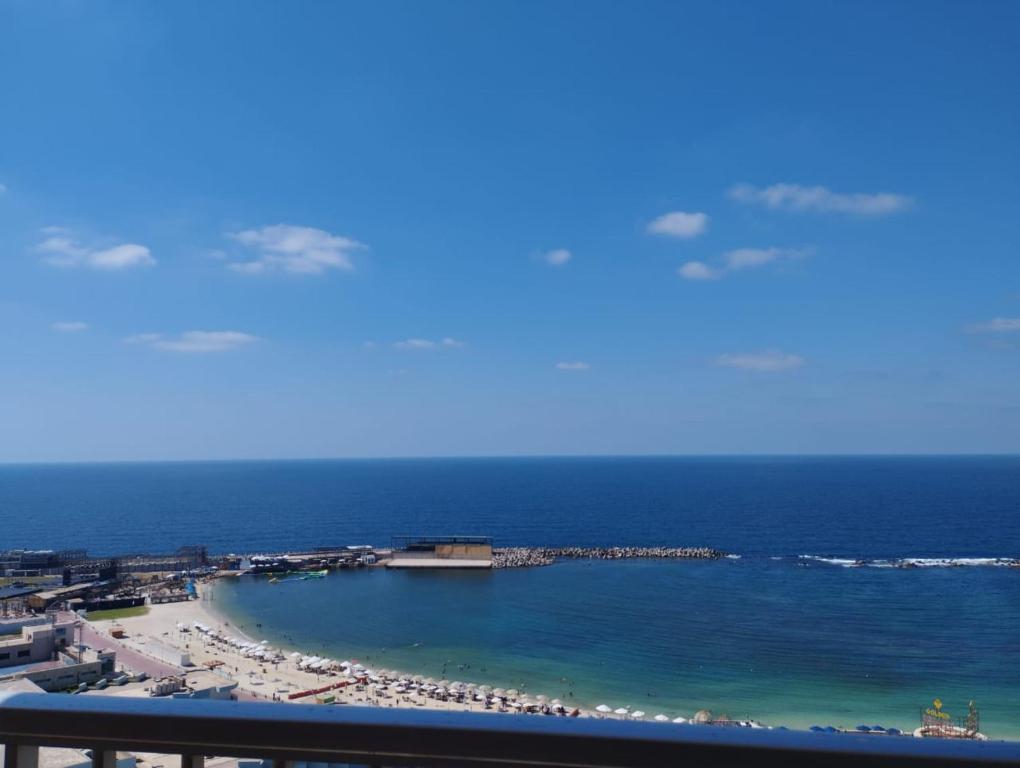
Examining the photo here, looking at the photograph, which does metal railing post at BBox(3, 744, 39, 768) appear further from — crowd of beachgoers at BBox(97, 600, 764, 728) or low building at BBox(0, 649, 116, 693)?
low building at BBox(0, 649, 116, 693)

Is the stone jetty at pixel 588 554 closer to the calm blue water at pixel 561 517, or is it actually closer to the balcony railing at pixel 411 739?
the calm blue water at pixel 561 517

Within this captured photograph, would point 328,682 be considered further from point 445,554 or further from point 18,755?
point 445,554

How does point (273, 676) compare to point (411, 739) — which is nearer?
point (411, 739)

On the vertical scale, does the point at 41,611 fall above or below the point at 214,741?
below

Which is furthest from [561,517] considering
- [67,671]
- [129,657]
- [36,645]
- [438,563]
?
[67,671]

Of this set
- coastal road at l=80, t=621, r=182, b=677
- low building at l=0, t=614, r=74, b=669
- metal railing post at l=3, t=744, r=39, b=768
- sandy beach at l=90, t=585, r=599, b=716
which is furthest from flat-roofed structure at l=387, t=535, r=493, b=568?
metal railing post at l=3, t=744, r=39, b=768

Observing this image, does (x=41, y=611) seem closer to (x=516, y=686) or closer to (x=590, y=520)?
(x=516, y=686)

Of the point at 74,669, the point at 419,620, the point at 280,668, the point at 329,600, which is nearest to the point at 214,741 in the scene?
the point at 74,669
